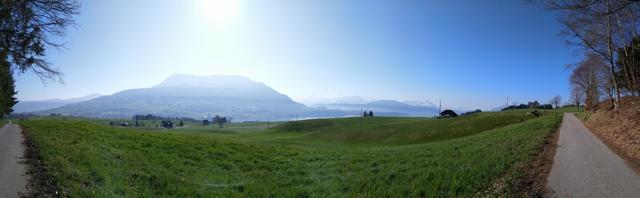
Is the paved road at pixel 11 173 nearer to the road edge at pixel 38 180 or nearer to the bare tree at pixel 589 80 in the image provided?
the road edge at pixel 38 180

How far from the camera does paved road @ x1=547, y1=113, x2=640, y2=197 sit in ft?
26.0

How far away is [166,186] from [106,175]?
1.92 metres

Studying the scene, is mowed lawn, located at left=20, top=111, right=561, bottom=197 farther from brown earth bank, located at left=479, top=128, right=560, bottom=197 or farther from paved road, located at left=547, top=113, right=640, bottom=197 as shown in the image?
paved road, located at left=547, top=113, right=640, bottom=197

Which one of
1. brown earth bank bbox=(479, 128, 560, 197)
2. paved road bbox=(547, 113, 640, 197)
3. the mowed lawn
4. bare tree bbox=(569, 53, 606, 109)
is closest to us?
brown earth bank bbox=(479, 128, 560, 197)

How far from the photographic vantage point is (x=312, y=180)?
11.8m

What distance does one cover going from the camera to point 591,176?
30.9ft

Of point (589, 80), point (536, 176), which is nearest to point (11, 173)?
point (536, 176)

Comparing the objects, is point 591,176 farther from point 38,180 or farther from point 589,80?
point 589,80

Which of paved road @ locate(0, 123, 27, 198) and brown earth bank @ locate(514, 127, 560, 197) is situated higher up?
brown earth bank @ locate(514, 127, 560, 197)

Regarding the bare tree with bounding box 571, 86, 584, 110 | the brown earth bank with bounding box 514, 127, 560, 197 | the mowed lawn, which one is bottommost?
the mowed lawn

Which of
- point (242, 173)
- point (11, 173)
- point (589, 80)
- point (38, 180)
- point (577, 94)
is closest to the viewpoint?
point (38, 180)

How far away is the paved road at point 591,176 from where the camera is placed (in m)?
7.93

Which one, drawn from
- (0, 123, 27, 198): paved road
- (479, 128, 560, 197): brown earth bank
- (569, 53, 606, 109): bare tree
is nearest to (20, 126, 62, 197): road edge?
(0, 123, 27, 198): paved road

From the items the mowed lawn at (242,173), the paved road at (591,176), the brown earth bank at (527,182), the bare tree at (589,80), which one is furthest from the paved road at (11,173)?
the bare tree at (589,80)
